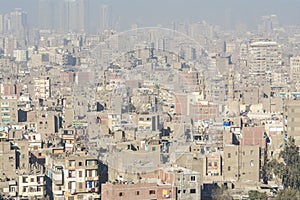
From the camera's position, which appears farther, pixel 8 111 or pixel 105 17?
pixel 105 17

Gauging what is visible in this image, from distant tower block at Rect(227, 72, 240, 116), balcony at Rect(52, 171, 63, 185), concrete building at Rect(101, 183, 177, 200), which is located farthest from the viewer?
distant tower block at Rect(227, 72, 240, 116)

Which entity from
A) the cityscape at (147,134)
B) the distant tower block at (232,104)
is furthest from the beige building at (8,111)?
the distant tower block at (232,104)

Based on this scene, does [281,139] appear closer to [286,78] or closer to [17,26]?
[286,78]

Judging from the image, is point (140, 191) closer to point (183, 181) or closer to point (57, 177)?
point (183, 181)

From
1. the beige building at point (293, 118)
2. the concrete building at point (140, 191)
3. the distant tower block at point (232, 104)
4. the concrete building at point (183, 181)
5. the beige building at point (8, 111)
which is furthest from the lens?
the distant tower block at point (232, 104)

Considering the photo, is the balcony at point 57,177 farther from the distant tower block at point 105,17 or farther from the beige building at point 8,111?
the distant tower block at point 105,17

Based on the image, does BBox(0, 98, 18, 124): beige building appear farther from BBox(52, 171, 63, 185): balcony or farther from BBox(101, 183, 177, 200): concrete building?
BBox(101, 183, 177, 200): concrete building

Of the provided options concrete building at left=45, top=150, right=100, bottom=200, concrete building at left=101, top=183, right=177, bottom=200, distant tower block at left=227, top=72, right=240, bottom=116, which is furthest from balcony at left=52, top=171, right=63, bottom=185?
distant tower block at left=227, top=72, right=240, bottom=116

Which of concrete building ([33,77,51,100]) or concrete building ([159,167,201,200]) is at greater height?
concrete building ([33,77,51,100])

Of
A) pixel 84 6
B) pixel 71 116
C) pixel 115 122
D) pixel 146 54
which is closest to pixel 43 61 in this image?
pixel 84 6

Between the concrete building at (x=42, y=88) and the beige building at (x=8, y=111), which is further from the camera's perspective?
the concrete building at (x=42, y=88)

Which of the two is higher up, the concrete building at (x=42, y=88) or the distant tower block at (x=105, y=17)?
the distant tower block at (x=105, y=17)

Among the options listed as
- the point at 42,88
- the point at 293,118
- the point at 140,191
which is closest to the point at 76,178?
the point at 140,191

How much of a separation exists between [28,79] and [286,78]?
7.25 metres
